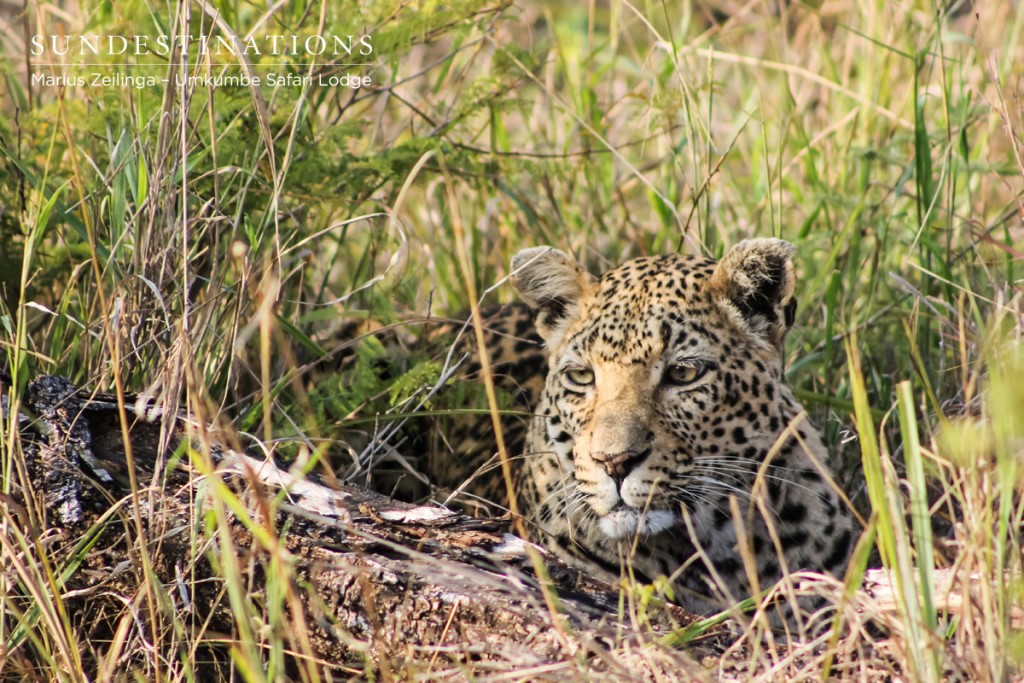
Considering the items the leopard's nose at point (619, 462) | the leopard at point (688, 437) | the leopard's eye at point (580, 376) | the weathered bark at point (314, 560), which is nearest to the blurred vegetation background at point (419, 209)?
the weathered bark at point (314, 560)

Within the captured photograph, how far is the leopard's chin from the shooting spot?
4.16 meters

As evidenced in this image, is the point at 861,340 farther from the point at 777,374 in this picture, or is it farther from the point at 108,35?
the point at 108,35

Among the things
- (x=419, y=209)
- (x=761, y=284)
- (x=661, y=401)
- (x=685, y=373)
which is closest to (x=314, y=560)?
(x=661, y=401)

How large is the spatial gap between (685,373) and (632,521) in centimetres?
58

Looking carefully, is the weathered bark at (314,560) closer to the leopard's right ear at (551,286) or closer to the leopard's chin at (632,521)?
the leopard's chin at (632,521)

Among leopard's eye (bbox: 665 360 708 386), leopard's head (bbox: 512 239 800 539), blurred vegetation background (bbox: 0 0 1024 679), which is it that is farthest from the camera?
leopard's eye (bbox: 665 360 708 386)

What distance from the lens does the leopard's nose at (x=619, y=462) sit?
4105 millimetres

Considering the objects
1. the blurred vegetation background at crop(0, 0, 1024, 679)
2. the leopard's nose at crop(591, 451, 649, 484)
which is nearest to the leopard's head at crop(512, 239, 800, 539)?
the leopard's nose at crop(591, 451, 649, 484)

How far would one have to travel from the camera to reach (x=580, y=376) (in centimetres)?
455

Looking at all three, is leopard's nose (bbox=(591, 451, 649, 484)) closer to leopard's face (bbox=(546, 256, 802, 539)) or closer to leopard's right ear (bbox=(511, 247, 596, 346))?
leopard's face (bbox=(546, 256, 802, 539))

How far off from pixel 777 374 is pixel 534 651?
1765 mm

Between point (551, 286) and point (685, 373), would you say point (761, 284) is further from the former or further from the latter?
point (551, 286)

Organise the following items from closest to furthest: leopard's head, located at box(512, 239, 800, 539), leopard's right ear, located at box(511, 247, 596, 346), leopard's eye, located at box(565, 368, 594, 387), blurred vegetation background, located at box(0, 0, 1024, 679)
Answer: blurred vegetation background, located at box(0, 0, 1024, 679) < leopard's head, located at box(512, 239, 800, 539) < leopard's eye, located at box(565, 368, 594, 387) < leopard's right ear, located at box(511, 247, 596, 346)

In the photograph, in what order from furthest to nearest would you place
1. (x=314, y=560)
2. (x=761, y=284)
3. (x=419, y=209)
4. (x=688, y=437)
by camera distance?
(x=419, y=209) → (x=761, y=284) → (x=688, y=437) → (x=314, y=560)
